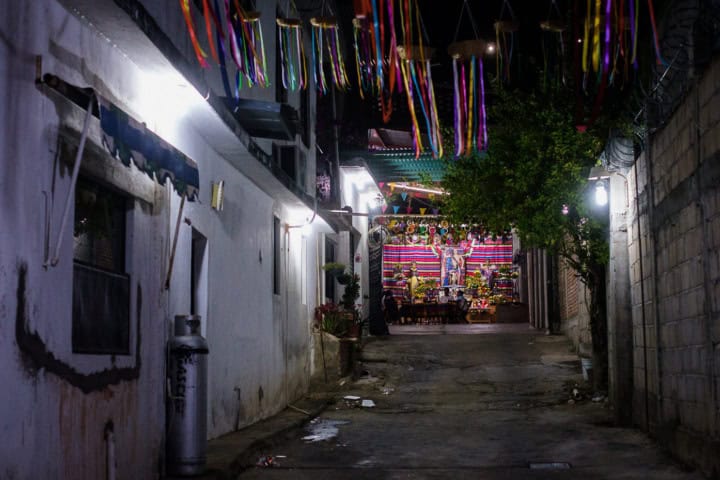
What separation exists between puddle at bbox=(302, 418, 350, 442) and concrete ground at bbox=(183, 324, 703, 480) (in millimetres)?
17

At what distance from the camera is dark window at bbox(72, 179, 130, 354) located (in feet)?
21.0

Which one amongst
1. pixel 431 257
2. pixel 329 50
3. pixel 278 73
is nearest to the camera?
pixel 329 50

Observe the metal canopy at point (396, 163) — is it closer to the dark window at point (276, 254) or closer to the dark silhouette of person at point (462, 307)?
the dark window at point (276, 254)

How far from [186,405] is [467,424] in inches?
249

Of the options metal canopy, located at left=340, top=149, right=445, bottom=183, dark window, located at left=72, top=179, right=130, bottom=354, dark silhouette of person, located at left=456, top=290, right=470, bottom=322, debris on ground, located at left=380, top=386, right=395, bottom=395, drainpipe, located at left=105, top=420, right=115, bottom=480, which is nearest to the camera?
dark window, located at left=72, top=179, right=130, bottom=354

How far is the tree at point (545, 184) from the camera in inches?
579

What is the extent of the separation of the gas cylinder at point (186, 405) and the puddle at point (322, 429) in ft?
12.9

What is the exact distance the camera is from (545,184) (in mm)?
14938

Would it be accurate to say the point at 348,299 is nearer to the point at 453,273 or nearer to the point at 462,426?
the point at 462,426

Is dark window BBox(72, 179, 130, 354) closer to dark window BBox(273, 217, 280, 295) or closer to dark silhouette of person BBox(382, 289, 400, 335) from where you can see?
dark window BBox(273, 217, 280, 295)

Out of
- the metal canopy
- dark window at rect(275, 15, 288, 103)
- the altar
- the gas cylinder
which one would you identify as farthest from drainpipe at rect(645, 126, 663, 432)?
the altar

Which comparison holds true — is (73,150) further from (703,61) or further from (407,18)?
(703,61)

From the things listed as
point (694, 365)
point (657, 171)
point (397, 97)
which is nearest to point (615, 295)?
point (657, 171)

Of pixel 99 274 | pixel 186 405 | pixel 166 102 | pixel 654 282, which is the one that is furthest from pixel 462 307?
pixel 99 274
